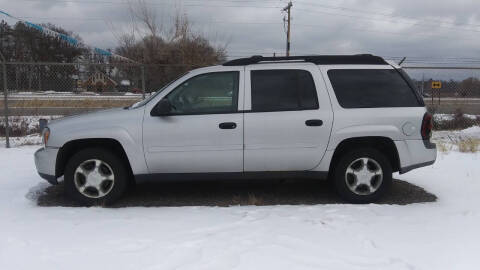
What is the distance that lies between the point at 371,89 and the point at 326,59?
26.8 inches

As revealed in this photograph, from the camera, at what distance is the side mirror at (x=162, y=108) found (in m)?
4.52

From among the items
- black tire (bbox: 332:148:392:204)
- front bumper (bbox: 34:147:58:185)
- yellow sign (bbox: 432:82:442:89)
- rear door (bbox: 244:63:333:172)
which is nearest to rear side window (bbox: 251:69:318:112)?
rear door (bbox: 244:63:333:172)

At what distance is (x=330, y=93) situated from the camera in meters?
4.75

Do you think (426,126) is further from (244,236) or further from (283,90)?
(244,236)

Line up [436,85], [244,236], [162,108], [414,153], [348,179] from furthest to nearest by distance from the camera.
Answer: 1. [436,85]
2. [348,179]
3. [414,153]
4. [162,108]
5. [244,236]

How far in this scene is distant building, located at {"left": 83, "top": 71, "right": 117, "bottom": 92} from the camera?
10164mm

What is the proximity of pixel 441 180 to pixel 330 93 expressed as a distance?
2.65 metres

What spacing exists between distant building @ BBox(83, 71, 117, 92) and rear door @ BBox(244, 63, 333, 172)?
6447mm

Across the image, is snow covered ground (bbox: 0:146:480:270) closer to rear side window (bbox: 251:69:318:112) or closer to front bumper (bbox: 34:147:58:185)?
front bumper (bbox: 34:147:58:185)

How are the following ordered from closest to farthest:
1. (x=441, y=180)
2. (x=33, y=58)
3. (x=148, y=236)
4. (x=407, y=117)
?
(x=148, y=236) < (x=407, y=117) < (x=441, y=180) < (x=33, y=58)

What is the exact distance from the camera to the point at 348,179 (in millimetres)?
4852

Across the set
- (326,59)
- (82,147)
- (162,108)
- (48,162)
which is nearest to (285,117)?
(326,59)

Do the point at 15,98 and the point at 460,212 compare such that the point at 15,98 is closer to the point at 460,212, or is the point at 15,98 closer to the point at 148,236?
the point at 148,236

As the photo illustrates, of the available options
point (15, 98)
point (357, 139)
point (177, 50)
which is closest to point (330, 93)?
point (357, 139)
